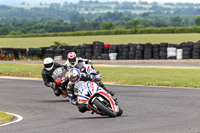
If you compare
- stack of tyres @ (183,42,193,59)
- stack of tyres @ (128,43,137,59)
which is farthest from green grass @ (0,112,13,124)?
stack of tyres @ (128,43,137,59)

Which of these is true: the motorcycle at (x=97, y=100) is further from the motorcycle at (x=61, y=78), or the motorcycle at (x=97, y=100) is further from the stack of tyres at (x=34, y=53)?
the stack of tyres at (x=34, y=53)

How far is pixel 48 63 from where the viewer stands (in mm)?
15180

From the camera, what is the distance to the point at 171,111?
12.0m

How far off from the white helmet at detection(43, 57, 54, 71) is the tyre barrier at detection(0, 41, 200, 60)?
2066 cm

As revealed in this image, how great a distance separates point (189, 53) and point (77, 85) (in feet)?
78.6

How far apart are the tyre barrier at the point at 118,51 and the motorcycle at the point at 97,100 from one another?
23.8m

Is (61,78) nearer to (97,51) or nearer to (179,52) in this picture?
(179,52)

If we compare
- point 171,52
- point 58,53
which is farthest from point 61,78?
point 58,53

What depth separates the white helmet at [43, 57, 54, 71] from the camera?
1517 centimetres

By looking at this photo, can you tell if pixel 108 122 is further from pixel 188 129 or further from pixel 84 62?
pixel 84 62

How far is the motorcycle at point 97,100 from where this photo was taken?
11156 millimetres

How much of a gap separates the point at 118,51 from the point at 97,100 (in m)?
26.2

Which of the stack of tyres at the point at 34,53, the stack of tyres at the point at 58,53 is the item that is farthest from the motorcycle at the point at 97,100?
the stack of tyres at the point at 34,53

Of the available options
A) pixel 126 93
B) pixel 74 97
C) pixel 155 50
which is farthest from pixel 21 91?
pixel 155 50
